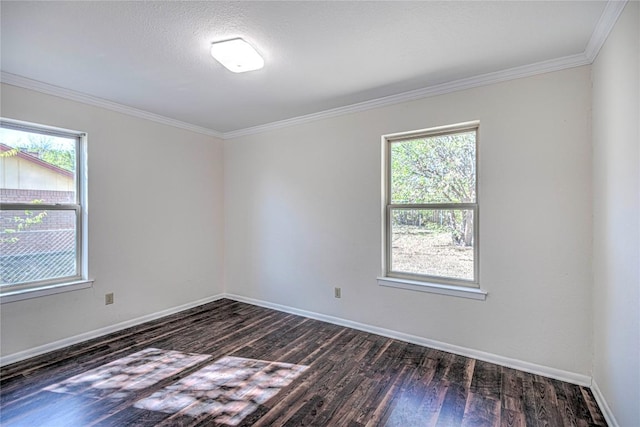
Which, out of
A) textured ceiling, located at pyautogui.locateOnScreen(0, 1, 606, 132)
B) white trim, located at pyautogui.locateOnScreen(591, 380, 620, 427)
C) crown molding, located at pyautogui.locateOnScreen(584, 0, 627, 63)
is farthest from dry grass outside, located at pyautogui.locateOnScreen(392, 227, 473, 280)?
crown molding, located at pyautogui.locateOnScreen(584, 0, 627, 63)

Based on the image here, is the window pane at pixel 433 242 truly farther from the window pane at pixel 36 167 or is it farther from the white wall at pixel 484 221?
the window pane at pixel 36 167

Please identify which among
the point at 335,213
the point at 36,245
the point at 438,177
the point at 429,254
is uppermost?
the point at 438,177

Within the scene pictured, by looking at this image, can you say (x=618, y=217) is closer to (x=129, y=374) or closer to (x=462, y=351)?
(x=462, y=351)

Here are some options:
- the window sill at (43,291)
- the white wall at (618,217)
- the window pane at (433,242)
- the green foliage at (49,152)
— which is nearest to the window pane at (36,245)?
the window sill at (43,291)

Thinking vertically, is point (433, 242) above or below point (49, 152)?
below

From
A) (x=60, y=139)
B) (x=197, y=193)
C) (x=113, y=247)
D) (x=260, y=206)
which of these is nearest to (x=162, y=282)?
(x=113, y=247)

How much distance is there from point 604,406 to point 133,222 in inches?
178

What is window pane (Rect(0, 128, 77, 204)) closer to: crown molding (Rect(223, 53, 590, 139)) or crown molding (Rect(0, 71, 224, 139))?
crown molding (Rect(0, 71, 224, 139))

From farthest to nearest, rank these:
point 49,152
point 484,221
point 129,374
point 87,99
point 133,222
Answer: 1. point 133,222
2. point 87,99
3. point 49,152
4. point 484,221
5. point 129,374

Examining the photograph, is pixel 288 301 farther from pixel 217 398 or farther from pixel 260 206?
pixel 217 398

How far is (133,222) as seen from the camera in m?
3.59

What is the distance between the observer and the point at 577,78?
2.35 m

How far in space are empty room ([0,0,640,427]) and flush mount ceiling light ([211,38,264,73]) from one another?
0.02 m

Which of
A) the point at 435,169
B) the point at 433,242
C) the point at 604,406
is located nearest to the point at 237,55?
the point at 435,169
